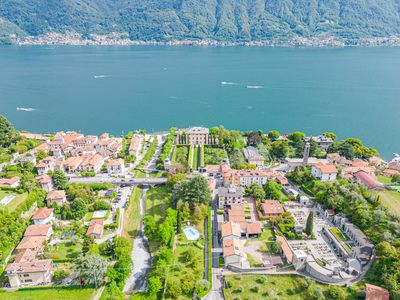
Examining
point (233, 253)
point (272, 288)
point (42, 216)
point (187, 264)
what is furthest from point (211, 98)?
point (272, 288)

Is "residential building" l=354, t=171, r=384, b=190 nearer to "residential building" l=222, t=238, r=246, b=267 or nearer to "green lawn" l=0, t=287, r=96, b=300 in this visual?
"residential building" l=222, t=238, r=246, b=267

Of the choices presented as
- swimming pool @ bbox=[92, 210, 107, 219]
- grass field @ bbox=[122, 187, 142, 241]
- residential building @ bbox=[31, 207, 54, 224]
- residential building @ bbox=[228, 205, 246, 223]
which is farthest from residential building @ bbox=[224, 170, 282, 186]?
residential building @ bbox=[31, 207, 54, 224]

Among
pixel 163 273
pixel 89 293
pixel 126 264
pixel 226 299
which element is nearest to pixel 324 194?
pixel 226 299

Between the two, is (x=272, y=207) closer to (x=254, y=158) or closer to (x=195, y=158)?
(x=254, y=158)

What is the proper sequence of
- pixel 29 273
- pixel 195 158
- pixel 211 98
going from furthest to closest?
pixel 211 98, pixel 195 158, pixel 29 273

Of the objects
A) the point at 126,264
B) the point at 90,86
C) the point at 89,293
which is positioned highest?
the point at 90,86

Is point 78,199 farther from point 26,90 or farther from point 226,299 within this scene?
point 26,90
